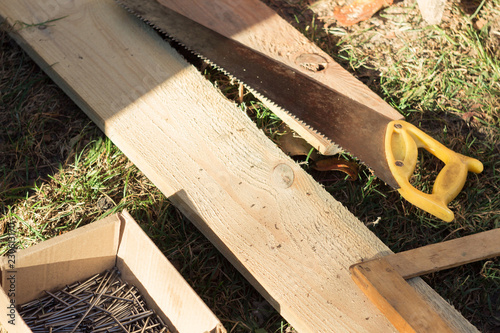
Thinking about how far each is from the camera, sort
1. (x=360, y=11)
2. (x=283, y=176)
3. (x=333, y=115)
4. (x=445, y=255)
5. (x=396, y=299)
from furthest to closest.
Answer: (x=360, y=11) → (x=333, y=115) → (x=283, y=176) → (x=445, y=255) → (x=396, y=299)

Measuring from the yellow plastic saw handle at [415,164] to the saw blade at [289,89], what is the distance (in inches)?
2.2

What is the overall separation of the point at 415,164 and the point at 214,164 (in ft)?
3.79

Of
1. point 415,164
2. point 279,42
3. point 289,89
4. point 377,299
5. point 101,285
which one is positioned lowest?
point 101,285

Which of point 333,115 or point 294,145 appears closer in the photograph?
point 333,115

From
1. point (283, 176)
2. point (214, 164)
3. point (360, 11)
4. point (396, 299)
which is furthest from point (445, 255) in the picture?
point (360, 11)

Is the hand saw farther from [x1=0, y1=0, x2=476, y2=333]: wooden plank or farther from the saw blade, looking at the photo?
[x1=0, y1=0, x2=476, y2=333]: wooden plank

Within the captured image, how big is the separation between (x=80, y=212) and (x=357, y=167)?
1.73 m

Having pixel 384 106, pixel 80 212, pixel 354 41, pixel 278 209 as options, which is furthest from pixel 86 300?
pixel 354 41

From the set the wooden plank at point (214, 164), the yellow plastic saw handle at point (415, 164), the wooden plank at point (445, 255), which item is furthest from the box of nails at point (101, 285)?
the yellow plastic saw handle at point (415, 164)

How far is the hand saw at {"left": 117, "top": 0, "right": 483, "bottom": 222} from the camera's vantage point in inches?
125

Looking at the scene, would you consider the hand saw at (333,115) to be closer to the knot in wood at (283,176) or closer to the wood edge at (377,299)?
the knot in wood at (283,176)

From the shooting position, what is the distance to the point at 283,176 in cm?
312

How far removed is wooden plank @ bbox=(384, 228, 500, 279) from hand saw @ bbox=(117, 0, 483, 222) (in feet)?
0.78

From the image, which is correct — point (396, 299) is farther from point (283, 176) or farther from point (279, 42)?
point (279, 42)
